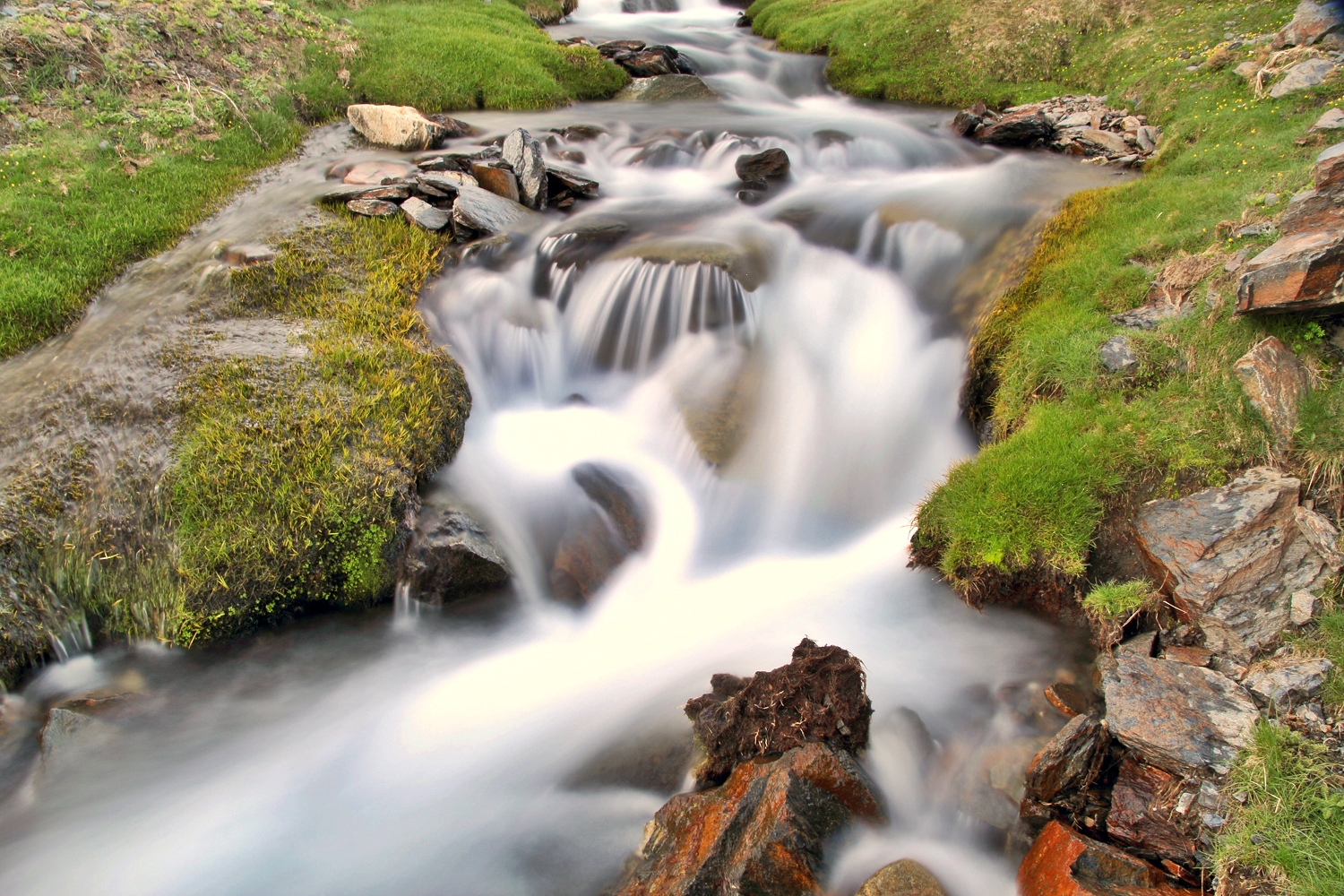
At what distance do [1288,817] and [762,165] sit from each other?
1098cm

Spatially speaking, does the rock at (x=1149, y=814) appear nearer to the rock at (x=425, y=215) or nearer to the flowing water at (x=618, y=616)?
the flowing water at (x=618, y=616)

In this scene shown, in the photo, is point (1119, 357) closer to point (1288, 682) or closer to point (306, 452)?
point (1288, 682)

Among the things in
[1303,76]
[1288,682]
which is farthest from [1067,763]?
[1303,76]

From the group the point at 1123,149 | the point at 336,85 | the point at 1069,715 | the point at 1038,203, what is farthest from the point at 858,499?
the point at 336,85

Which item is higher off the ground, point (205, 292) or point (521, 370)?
point (205, 292)

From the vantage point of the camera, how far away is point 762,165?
1238 centimetres

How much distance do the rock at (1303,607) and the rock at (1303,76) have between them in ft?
30.2

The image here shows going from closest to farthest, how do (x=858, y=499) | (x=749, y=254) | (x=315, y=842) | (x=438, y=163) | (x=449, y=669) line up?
(x=315, y=842) < (x=449, y=669) < (x=858, y=499) < (x=749, y=254) < (x=438, y=163)

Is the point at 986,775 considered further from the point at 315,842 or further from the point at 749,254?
the point at 749,254

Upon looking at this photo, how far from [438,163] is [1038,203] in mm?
8932

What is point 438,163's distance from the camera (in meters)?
11.4

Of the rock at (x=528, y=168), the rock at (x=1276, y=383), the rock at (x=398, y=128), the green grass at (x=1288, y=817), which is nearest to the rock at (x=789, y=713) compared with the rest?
the green grass at (x=1288, y=817)

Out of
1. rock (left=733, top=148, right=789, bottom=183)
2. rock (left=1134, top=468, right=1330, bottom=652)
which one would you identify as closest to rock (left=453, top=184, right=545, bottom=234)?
rock (left=733, top=148, right=789, bottom=183)

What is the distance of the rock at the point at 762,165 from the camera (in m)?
12.4
